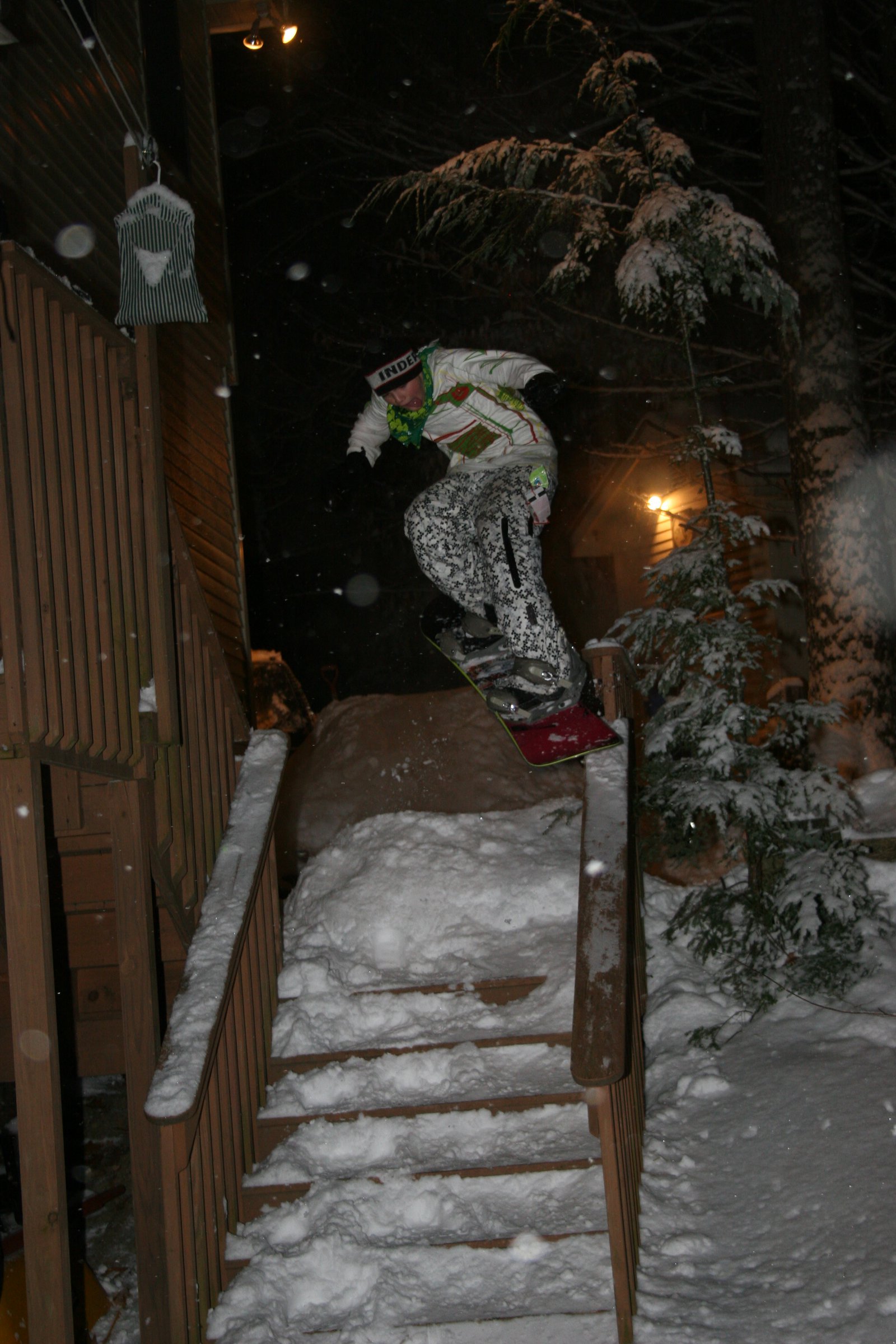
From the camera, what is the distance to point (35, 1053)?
8.56 feet

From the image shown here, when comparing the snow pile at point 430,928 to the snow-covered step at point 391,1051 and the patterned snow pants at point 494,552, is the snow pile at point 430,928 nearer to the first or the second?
the snow-covered step at point 391,1051

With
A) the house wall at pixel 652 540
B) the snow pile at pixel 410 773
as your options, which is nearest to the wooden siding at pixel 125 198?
the snow pile at pixel 410 773

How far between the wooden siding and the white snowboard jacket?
1.29m

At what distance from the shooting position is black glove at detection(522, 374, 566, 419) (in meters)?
3.77

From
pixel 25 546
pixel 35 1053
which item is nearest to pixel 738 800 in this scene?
pixel 35 1053

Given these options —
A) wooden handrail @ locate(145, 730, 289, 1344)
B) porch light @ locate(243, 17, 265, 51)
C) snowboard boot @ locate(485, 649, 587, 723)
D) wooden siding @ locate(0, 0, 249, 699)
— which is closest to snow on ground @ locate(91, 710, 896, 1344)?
wooden handrail @ locate(145, 730, 289, 1344)

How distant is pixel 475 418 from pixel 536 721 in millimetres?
1304

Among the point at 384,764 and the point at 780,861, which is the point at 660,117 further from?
the point at 780,861

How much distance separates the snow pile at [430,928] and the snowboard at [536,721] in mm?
675

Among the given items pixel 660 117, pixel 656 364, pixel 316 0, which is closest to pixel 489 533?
pixel 656 364

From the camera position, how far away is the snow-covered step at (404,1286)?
9.17 ft

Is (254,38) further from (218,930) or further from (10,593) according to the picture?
(218,930)

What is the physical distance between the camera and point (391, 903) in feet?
14.9

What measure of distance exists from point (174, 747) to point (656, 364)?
14.4 feet
